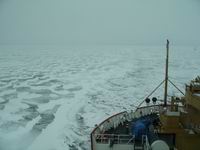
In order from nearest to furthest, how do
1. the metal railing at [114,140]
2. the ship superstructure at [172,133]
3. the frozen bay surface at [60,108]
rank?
the ship superstructure at [172,133] → the metal railing at [114,140] → the frozen bay surface at [60,108]

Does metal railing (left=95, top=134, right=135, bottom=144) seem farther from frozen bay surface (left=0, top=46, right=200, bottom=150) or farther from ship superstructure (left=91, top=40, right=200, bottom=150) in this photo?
frozen bay surface (left=0, top=46, right=200, bottom=150)

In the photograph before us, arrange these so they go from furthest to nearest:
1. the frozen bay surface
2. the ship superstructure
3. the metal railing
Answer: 1. the frozen bay surface
2. the metal railing
3. the ship superstructure

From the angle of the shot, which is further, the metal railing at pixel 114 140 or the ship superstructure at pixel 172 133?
the metal railing at pixel 114 140

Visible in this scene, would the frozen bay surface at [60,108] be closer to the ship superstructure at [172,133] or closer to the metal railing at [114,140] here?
the metal railing at [114,140]

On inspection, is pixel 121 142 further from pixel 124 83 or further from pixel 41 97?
pixel 124 83

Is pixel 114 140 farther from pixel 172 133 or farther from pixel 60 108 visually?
pixel 60 108

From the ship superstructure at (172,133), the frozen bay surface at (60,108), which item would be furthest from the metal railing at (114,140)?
the frozen bay surface at (60,108)

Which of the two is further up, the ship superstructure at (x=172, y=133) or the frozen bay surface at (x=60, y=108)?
the ship superstructure at (x=172, y=133)

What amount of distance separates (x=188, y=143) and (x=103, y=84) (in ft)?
67.9

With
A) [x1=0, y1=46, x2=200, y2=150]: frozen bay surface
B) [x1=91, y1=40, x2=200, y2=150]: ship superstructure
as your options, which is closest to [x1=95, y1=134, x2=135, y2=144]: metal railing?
[x1=91, y1=40, x2=200, y2=150]: ship superstructure

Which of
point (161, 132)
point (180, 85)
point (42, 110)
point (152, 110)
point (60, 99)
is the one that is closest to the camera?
point (161, 132)

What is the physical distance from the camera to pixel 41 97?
72.9 feet

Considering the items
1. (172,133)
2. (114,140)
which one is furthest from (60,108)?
(172,133)

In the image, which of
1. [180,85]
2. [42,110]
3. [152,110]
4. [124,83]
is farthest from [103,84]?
[152,110]
